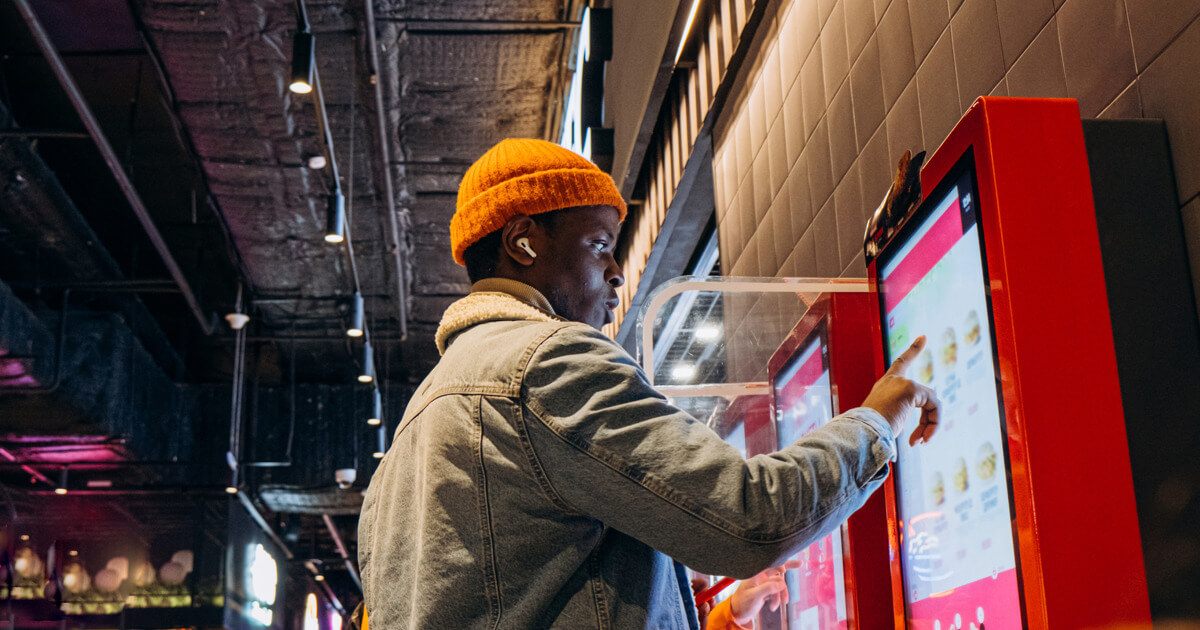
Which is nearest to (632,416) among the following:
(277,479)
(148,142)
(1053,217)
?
(1053,217)

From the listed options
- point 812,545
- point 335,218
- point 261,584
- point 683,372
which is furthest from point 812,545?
point 261,584

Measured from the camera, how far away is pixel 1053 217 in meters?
1.15

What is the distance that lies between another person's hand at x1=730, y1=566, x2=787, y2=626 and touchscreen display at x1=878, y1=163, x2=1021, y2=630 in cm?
57

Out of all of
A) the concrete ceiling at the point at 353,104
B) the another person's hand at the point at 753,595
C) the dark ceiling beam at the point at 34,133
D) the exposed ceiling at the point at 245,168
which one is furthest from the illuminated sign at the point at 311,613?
the another person's hand at the point at 753,595

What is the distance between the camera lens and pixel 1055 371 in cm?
110

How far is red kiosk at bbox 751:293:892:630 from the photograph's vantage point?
5.72 feet

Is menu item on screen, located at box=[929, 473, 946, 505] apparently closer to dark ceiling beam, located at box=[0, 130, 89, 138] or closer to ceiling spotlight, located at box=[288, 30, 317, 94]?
ceiling spotlight, located at box=[288, 30, 317, 94]

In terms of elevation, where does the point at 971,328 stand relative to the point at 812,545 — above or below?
above

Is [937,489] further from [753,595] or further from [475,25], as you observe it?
[475,25]

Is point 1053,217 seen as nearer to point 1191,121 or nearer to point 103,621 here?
point 1191,121

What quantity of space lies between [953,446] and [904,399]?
0.27ft

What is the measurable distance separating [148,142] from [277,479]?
508cm

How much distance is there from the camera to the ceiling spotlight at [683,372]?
2.38 meters

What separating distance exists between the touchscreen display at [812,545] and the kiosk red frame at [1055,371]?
724 millimetres
